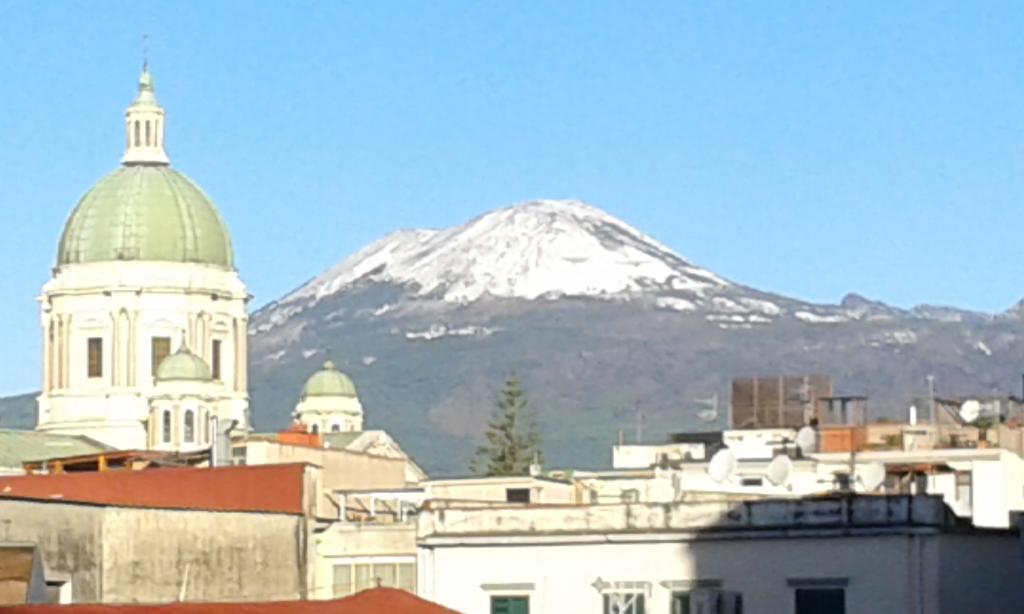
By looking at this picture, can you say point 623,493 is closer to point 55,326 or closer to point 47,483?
point 47,483

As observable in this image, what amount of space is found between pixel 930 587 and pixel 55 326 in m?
109

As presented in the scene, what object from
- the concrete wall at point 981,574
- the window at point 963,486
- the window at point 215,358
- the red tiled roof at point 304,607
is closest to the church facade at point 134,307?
the window at point 215,358

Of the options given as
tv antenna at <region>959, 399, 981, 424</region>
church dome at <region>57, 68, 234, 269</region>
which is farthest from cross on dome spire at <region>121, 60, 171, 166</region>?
tv antenna at <region>959, 399, 981, 424</region>

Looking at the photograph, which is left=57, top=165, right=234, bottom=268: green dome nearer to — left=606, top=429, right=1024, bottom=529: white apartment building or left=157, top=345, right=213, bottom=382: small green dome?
left=157, top=345, right=213, bottom=382: small green dome

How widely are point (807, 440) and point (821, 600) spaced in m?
12.6

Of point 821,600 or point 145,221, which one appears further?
point 145,221

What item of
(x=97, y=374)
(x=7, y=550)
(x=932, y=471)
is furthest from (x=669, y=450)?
Answer: (x=97, y=374)

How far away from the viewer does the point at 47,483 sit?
1866 inches

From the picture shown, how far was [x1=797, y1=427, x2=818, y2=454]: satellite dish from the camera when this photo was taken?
5649 cm

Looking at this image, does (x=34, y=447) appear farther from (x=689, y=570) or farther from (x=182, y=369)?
(x=689, y=570)

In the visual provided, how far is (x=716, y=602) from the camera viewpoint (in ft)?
145

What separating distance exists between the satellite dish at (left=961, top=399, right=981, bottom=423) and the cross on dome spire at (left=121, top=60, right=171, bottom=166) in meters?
97.0

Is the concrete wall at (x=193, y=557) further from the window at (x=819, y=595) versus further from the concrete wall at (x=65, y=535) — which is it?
the window at (x=819, y=595)

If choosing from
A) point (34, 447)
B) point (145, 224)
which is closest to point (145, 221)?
point (145, 224)
